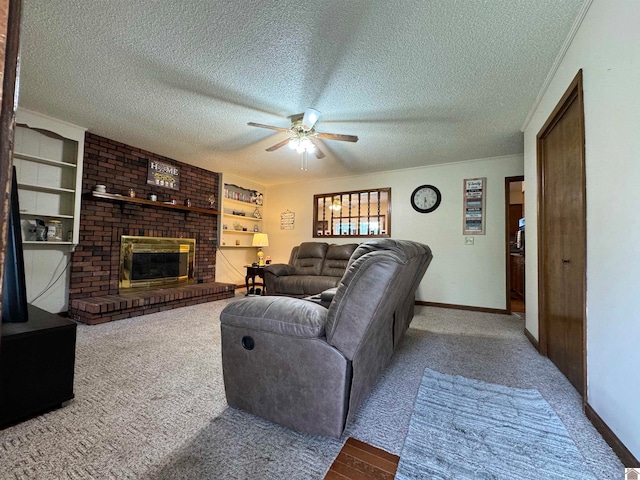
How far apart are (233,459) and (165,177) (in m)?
4.16

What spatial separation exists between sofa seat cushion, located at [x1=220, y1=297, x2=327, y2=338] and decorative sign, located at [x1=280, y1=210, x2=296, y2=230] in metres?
4.27

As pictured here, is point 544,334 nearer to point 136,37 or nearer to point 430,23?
point 430,23

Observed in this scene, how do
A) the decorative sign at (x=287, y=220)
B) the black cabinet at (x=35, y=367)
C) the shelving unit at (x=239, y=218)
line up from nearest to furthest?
the black cabinet at (x=35, y=367), the shelving unit at (x=239, y=218), the decorative sign at (x=287, y=220)

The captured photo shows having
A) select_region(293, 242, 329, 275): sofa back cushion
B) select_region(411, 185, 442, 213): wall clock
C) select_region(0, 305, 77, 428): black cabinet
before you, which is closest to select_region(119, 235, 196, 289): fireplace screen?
select_region(293, 242, 329, 275): sofa back cushion

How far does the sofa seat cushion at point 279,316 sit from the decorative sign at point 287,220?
168 inches

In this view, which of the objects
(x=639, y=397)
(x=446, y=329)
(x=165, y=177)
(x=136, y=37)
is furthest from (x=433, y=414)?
(x=165, y=177)

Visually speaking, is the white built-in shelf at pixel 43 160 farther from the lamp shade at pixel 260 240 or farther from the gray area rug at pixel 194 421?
the lamp shade at pixel 260 240

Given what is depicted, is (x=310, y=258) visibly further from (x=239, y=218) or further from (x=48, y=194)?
(x=48, y=194)

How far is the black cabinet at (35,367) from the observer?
51.5 inches

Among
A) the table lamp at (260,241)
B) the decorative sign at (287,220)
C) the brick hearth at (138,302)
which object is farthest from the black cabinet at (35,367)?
the decorative sign at (287,220)

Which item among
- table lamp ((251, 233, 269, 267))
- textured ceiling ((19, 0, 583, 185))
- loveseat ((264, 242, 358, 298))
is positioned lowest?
loveseat ((264, 242, 358, 298))

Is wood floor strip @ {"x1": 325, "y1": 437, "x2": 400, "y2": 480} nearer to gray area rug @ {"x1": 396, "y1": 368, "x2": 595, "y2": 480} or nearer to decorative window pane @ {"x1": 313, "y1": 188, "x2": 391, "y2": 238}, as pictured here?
gray area rug @ {"x1": 396, "y1": 368, "x2": 595, "y2": 480}

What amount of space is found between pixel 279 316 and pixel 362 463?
70 cm

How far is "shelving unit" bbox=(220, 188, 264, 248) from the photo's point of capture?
520 centimetres
